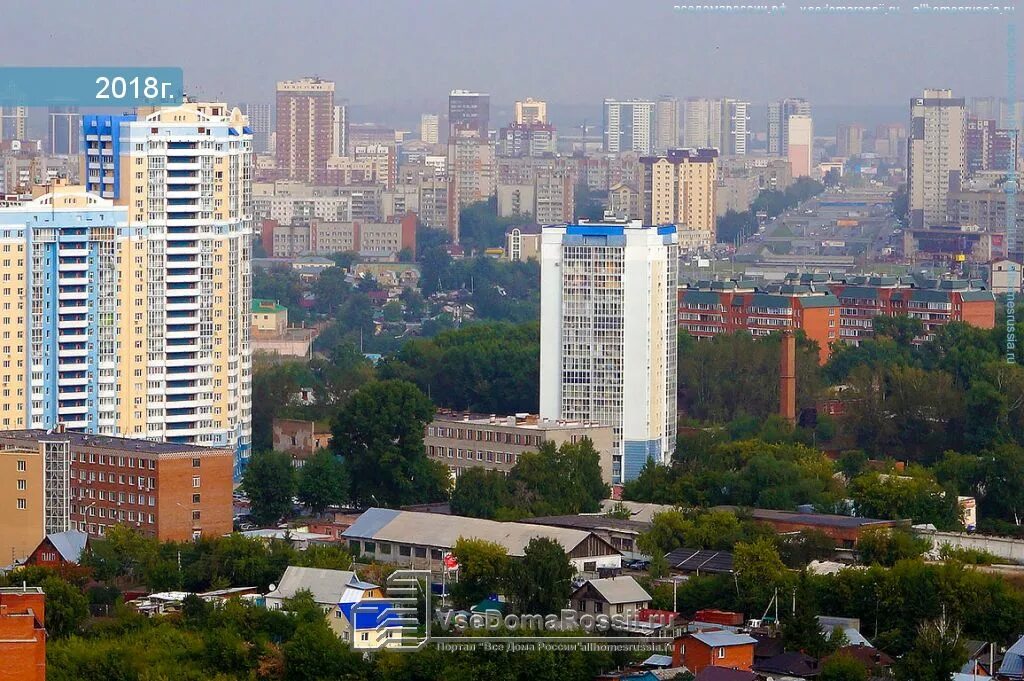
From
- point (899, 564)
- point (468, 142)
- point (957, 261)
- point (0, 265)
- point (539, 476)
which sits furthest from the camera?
point (468, 142)

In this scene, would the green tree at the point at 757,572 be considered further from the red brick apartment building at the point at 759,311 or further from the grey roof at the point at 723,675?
the red brick apartment building at the point at 759,311

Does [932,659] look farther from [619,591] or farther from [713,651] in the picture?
[619,591]

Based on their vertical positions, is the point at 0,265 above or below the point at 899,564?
above

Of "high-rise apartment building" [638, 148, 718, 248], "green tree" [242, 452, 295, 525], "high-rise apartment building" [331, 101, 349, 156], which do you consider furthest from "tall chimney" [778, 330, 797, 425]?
"high-rise apartment building" [331, 101, 349, 156]

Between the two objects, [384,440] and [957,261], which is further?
[957,261]

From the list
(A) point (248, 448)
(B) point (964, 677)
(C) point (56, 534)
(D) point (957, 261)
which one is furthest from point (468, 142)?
Result: (B) point (964, 677)

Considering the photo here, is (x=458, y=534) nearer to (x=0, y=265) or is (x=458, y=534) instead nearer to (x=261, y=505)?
(x=261, y=505)

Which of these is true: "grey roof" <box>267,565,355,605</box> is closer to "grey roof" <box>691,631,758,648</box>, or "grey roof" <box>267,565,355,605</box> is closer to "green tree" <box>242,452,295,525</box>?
"grey roof" <box>691,631,758,648</box>
